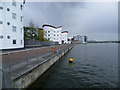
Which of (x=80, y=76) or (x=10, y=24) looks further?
(x=10, y=24)

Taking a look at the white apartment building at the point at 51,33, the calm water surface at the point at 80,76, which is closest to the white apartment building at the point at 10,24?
the calm water surface at the point at 80,76

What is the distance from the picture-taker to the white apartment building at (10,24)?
Answer: 64.4 feet

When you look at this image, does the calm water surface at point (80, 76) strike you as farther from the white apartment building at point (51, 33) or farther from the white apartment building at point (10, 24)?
the white apartment building at point (51, 33)

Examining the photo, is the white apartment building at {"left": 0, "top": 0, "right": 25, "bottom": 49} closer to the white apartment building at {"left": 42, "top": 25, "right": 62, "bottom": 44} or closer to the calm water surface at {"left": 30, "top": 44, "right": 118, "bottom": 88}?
the calm water surface at {"left": 30, "top": 44, "right": 118, "bottom": 88}

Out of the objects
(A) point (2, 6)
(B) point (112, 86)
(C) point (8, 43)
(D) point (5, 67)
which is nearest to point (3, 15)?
(A) point (2, 6)

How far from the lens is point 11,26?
70.6 ft

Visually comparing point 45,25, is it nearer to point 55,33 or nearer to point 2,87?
point 55,33

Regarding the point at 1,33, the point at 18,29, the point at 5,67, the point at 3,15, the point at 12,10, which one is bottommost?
the point at 5,67

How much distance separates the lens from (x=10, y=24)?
69.8ft

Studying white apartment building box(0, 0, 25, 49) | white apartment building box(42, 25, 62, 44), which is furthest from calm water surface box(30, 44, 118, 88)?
white apartment building box(42, 25, 62, 44)

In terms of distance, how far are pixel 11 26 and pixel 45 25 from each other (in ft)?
173

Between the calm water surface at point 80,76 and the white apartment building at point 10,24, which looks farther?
the white apartment building at point 10,24

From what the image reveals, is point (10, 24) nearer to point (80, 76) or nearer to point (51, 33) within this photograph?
point (80, 76)

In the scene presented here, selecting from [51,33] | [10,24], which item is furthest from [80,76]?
[51,33]
